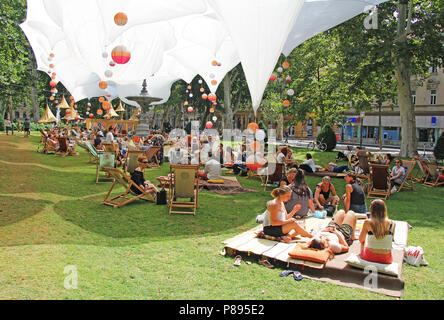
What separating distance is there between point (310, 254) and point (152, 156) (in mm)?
10953

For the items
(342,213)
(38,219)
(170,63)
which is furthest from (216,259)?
(170,63)

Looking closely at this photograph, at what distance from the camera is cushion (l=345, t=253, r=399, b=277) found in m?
4.12

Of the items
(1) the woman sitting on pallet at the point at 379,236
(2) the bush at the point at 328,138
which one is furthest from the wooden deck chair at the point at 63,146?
(2) the bush at the point at 328,138

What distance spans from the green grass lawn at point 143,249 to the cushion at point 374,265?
0.25m

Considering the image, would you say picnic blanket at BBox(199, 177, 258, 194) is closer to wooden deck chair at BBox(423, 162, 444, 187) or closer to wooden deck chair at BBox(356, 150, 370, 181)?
wooden deck chair at BBox(356, 150, 370, 181)

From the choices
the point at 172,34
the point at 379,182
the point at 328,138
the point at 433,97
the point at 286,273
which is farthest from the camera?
the point at 433,97

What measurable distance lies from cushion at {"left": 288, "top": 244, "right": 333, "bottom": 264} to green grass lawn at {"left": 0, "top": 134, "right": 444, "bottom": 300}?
34 cm

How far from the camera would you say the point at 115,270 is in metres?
4.29

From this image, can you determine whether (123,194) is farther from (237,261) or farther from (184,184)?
(237,261)

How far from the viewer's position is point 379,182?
1010cm

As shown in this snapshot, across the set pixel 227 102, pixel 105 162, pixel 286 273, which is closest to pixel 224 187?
pixel 105 162

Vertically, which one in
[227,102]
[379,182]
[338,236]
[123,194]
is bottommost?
[338,236]

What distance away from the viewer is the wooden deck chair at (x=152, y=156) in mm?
14137
